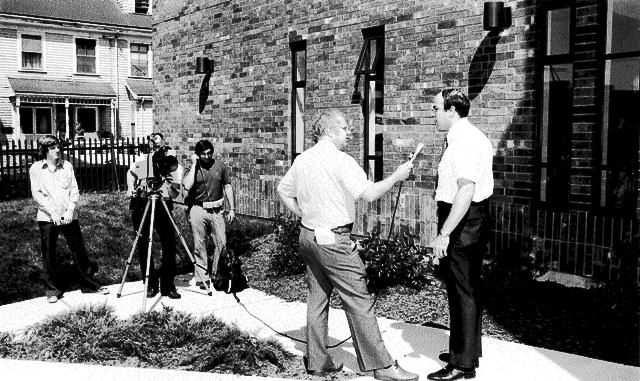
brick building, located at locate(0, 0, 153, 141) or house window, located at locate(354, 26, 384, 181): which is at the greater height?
brick building, located at locate(0, 0, 153, 141)

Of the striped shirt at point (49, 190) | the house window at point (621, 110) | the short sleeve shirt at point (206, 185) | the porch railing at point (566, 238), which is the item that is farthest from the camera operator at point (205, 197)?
the house window at point (621, 110)

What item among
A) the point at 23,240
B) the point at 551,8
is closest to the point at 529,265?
the point at 551,8

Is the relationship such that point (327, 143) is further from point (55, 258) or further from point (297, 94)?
point (297, 94)

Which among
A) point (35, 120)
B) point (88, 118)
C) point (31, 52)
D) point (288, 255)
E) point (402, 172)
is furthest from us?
point (88, 118)

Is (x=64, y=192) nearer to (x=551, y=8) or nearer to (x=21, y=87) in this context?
(x=551, y=8)

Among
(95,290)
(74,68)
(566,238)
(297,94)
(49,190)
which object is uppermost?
(74,68)

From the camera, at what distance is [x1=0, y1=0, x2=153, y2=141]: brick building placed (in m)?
36.5

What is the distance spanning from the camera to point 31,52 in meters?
37.1

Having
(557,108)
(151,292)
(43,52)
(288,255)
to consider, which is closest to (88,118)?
(43,52)

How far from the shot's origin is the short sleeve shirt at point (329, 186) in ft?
16.1

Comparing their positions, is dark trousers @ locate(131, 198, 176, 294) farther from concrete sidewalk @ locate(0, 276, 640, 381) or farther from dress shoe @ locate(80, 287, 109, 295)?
dress shoe @ locate(80, 287, 109, 295)

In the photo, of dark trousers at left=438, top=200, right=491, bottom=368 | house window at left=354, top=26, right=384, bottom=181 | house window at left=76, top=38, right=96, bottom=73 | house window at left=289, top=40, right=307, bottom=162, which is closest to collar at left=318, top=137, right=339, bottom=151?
dark trousers at left=438, top=200, right=491, bottom=368

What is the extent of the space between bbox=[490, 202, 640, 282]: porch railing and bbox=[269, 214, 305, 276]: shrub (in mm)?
2485

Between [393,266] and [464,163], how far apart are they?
313 cm
